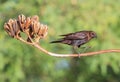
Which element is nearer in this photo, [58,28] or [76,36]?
[76,36]

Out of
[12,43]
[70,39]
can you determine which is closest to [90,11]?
[12,43]

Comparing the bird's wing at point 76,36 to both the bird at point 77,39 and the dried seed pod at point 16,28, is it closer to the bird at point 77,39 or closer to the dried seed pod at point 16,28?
the bird at point 77,39

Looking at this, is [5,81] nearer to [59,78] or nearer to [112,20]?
[59,78]

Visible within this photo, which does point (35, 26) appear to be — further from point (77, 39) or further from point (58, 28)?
point (58, 28)

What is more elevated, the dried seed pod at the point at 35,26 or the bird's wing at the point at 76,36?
the dried seed pod at the point at 35,26

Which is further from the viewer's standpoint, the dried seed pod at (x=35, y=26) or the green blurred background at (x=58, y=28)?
the green blurred background at (x=58, y=28)

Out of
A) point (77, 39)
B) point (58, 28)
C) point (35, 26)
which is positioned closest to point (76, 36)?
point (77, 39)

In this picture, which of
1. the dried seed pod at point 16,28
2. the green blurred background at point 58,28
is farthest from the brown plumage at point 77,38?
the green blurred background at point 58,28

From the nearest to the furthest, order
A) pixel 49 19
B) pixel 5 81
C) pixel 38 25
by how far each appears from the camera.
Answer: pixel 38 25 < pixel 49 19 < pixel 5 81

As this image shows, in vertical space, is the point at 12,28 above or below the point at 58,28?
above

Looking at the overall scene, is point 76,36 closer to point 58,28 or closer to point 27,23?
point 27,23

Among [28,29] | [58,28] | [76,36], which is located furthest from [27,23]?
[58,28]
